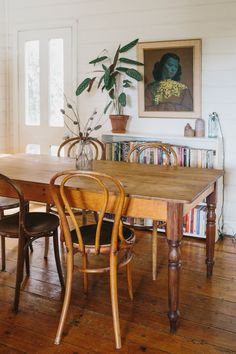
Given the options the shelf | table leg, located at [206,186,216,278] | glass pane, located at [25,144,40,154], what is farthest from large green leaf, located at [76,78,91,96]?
table leg, located at [206,186,216,278]

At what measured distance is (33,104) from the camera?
509 centimetres

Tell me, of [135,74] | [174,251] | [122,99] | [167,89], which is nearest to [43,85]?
[122,99]

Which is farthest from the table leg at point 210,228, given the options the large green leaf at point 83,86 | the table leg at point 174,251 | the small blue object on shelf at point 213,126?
the large green leaf at point 83,86

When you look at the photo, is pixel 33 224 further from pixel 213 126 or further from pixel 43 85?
pixel 43 85

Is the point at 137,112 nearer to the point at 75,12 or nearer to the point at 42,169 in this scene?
the point at 75,12

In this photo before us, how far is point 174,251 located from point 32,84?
3.51 metres

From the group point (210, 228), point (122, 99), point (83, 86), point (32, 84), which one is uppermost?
point (32, 84)

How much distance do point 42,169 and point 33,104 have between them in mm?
2270

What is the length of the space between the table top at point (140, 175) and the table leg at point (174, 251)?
0.07 m

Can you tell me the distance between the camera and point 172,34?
412cm

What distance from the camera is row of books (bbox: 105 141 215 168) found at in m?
3.84

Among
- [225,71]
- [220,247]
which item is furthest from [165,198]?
[225,71]

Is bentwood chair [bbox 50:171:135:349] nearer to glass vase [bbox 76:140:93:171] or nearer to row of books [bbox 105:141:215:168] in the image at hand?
glass vase [bbox 76:140:93:171]

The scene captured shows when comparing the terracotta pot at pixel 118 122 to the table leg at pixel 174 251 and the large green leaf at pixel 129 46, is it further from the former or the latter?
the table leg at pixel 174 251
